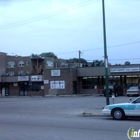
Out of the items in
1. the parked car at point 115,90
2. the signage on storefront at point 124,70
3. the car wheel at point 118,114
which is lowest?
the car wheel at point 118,114

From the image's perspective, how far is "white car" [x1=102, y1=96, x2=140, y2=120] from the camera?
1563 cm

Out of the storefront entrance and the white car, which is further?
the storefront entrance

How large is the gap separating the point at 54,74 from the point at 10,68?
76.4 ft

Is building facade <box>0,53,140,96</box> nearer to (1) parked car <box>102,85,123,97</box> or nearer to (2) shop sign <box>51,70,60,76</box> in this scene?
(2) shop sign <box>51,70,60,76</box>

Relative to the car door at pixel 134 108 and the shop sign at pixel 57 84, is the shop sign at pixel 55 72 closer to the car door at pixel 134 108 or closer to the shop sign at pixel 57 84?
the shop sign at pixel 57 84

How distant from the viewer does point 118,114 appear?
16.2 metres

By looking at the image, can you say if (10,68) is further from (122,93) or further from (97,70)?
(122,93)

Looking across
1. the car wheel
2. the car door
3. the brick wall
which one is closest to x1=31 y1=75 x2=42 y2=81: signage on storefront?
the brick wall

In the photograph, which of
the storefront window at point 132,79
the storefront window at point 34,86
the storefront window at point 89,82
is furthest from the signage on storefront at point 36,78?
the storefront window at point 132,79

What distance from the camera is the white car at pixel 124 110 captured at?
15633mm

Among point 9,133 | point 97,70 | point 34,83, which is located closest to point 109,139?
point 9,133

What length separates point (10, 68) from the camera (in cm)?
7475

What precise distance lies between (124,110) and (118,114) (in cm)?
41

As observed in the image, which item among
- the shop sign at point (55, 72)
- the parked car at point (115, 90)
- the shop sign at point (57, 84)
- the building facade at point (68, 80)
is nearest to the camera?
the parked car at point (115, 90)
